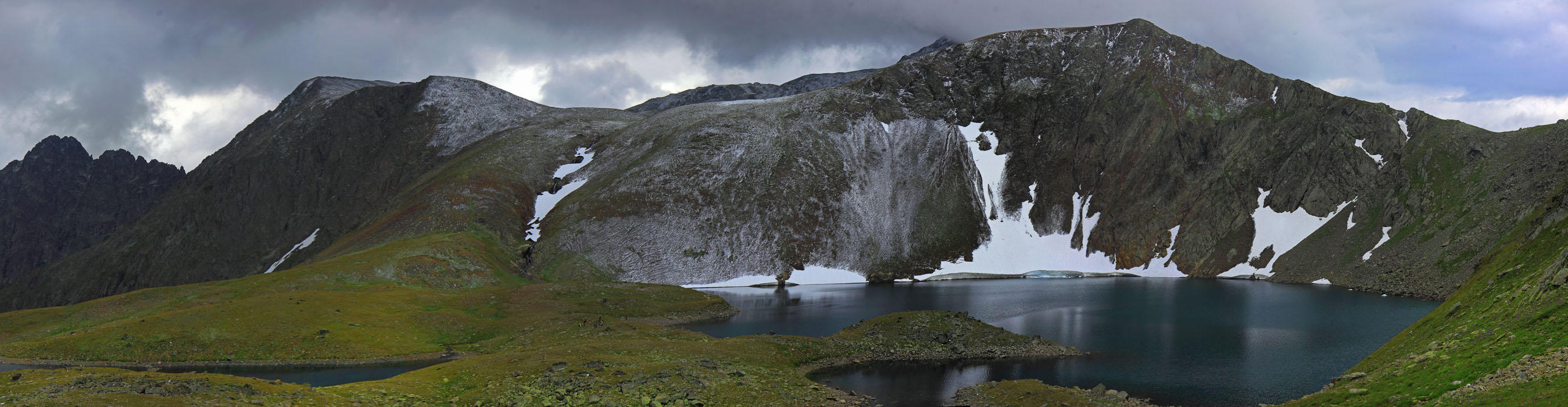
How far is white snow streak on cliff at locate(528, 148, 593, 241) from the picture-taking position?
161125 millimetres

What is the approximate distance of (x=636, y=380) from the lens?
1957 inches

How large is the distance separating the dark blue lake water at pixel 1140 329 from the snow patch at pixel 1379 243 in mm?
11617

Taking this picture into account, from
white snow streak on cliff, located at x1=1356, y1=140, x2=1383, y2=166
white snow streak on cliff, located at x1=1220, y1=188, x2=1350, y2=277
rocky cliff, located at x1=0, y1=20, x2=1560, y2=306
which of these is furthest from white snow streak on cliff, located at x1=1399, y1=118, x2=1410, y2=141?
white snow streak on cliff, located at x1=1220, y1=188, x2=1350, y2=277

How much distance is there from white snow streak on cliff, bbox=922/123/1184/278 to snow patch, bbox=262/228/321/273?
13715 centimetres

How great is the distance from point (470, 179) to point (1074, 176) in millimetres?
134862

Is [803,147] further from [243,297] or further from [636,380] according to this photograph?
[636,380]

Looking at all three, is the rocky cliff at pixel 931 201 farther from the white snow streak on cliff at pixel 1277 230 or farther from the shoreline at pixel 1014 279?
the shoreline at pixel 1014 279

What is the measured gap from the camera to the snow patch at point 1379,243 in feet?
438

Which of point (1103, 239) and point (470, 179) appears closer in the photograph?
point (470, 179)

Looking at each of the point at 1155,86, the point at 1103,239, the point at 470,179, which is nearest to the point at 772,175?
the point at 470,179

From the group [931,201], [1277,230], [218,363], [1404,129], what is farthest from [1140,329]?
[1404,129]

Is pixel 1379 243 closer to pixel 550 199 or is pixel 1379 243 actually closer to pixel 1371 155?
pixel 1371 155

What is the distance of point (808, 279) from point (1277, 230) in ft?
301

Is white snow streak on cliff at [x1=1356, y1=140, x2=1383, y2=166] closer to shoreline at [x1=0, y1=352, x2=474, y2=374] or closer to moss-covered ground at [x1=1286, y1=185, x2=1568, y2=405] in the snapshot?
moss-covered ground at [x1=1286, y1=185, x2=1568, y2=405]
